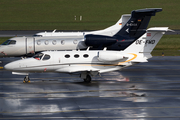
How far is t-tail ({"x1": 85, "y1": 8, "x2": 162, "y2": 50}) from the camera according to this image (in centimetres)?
3619

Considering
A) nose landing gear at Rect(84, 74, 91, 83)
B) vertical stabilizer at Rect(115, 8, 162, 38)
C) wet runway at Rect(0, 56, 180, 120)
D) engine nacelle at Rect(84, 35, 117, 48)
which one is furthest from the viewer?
vertical stabilizer at Rect(115, 8, 162, 38)

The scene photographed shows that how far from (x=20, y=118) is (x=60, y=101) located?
4.25 m

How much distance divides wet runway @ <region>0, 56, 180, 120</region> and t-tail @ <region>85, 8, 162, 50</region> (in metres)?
4.45

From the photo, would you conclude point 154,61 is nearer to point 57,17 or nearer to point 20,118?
point 20,118

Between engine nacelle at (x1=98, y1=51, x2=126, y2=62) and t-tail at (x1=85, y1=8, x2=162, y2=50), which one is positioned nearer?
engine nacelle at (x1=98, y1=51, x2=126, y2=62)

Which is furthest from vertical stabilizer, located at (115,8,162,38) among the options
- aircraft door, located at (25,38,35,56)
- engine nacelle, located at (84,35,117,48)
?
aircraft door, located at (25,38,35,56)

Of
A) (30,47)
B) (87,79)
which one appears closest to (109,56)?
(87,79)

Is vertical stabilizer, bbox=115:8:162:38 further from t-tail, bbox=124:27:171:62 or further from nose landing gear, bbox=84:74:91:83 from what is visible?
nose landing gear, bbox=84:74:91:83

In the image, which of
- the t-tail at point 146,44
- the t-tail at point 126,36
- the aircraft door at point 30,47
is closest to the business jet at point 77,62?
the t-tail at point 146,44

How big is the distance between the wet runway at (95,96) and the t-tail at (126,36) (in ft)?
14.6

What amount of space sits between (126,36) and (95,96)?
15401 mm

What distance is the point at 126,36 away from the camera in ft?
124

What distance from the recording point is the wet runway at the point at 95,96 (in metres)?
19.6

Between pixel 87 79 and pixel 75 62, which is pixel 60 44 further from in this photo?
pixel 87 79
